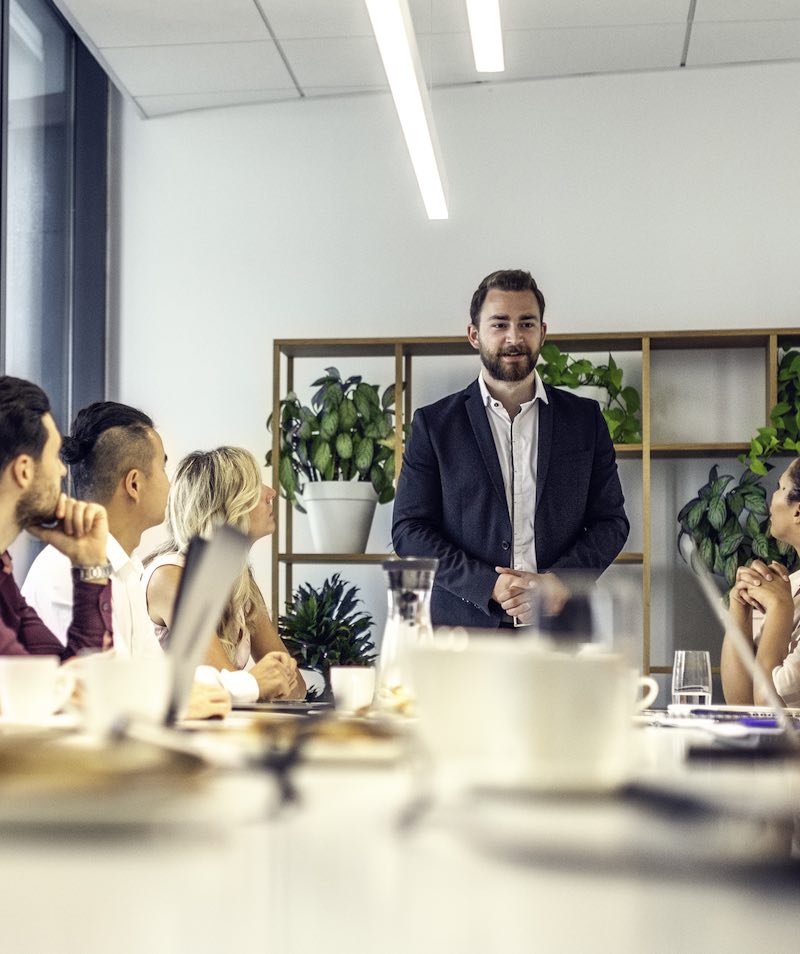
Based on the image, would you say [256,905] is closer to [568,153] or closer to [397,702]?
[397,702]

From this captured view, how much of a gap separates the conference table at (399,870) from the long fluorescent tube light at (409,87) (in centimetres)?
193

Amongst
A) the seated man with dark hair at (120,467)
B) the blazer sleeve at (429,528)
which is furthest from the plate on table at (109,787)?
the blazer sleeve at (429,528)

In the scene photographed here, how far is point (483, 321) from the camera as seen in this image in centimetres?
368

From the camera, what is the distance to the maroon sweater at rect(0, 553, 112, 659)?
6.89 ft

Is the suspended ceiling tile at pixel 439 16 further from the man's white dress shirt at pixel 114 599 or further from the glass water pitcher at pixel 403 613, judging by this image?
the glass water pitcher at pixel 403 613

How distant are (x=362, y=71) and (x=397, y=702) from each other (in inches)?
159

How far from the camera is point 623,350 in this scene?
4801 millimetres

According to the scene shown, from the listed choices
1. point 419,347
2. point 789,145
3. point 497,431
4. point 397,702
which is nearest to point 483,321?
point 497,431

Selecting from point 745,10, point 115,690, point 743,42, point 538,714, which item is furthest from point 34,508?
point 743,42

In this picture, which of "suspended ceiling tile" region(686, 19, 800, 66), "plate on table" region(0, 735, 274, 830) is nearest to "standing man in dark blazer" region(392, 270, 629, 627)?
"suspended ceiling tile" region(686, 19, 800, 66)

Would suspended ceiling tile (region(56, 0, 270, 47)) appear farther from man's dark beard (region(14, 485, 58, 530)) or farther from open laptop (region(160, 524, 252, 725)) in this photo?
open laptop (region(160, 524, 252, 725))

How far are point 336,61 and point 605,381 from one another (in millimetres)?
1696

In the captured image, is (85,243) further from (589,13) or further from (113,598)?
(113,598)

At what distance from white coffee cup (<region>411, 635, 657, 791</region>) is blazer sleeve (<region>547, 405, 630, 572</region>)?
2.73m
